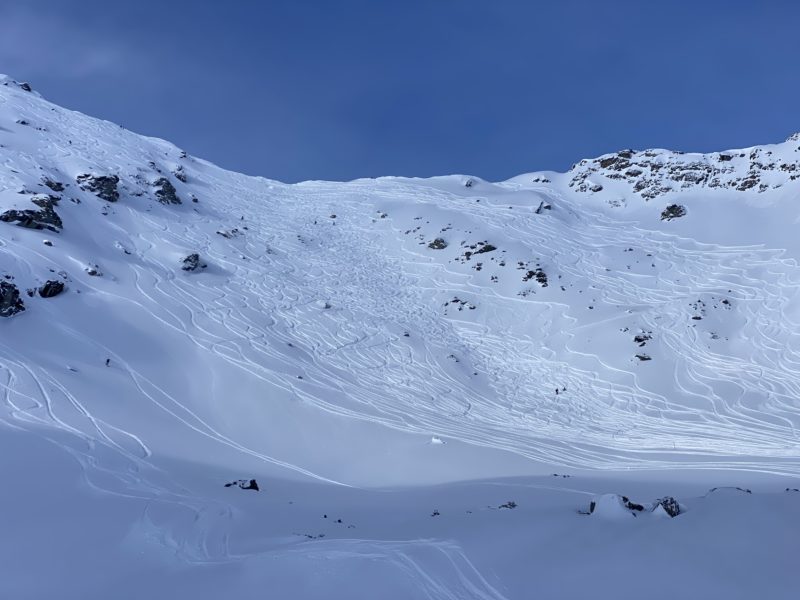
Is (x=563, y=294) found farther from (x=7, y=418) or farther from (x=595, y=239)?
(x=7, y=418)

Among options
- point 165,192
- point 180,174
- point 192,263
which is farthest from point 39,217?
point 180,174

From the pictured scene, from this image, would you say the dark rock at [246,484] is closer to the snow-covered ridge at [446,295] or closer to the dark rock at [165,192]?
the snow-covered ridge at [446,295]

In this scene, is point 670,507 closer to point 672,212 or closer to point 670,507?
point 670,507

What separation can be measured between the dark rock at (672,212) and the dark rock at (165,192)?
1362 inches

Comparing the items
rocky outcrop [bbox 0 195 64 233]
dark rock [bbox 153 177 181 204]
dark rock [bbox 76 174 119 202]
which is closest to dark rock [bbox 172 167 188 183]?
dark rock [bbox 153 177 181 204]

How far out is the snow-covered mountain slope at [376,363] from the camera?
28.0ft

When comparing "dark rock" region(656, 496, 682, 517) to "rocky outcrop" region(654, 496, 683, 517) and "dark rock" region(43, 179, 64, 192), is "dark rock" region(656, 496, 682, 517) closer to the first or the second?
"rocky outcrop" region(654, 496, 683, 517)

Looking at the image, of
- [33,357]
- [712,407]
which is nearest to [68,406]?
[33,357]

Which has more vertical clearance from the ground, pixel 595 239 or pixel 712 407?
pixel 595 239

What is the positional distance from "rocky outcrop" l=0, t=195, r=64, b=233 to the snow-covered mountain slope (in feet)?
0.74

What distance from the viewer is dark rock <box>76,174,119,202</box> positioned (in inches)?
1307

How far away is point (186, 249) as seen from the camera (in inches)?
1199

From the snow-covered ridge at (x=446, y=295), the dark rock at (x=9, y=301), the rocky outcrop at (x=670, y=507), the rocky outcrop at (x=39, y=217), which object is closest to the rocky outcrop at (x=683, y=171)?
the snow-covered ridge at (x=446, y=295)

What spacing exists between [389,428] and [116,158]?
3244 centimetres
